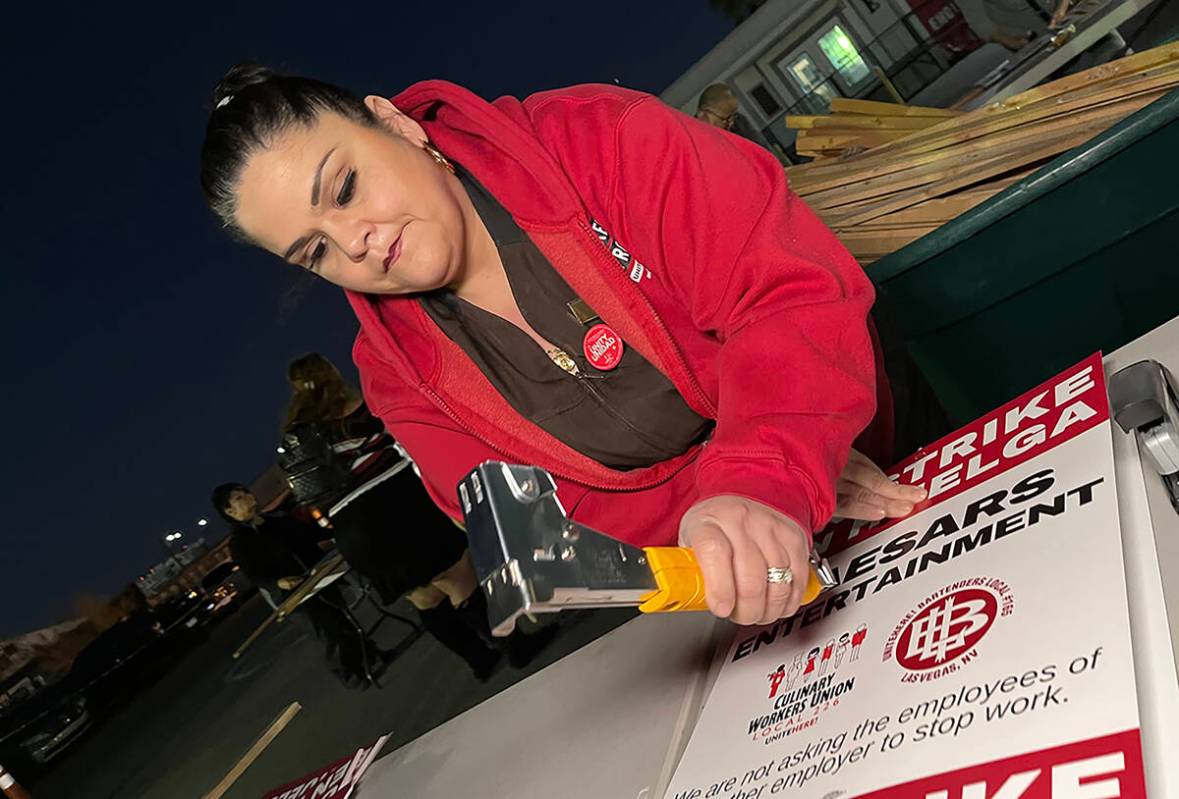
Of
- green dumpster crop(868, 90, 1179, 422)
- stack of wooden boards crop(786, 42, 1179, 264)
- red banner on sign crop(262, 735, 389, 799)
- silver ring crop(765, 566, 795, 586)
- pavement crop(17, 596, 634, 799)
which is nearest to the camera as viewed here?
silver ring crop(765, 566, 795, 586)

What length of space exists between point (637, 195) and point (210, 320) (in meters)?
7.66

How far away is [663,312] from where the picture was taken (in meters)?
0.83

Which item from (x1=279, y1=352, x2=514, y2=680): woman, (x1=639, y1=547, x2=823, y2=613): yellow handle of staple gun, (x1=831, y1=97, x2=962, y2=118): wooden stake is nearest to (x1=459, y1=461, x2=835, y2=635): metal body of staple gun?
(x1=639, y1=547, x2=823, y2=613): yellow handle of staple gun

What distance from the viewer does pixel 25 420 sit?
518 centimetres

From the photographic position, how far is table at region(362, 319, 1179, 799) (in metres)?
0.40

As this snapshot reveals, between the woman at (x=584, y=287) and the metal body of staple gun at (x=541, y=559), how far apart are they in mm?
77

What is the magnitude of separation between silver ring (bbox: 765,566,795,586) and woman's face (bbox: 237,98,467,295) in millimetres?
438

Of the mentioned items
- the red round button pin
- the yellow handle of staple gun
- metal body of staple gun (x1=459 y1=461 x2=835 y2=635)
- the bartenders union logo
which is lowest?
the bartenders union logo

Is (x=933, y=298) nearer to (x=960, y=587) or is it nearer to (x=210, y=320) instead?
(x=960, y=587)

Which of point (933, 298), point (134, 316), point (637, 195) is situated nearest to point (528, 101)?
point (637, 195)

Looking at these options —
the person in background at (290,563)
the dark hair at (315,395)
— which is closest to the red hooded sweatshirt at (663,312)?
the dark hair at (315,395)

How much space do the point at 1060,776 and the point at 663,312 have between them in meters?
0.53

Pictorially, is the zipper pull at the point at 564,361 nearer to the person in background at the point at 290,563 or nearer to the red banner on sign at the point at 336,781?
the red banner on sign at the point at 336,781

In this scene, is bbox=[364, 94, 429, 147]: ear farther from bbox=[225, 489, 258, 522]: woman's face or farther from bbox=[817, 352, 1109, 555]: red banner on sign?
bbox=[225, 489, 258, 522]: woman's face
